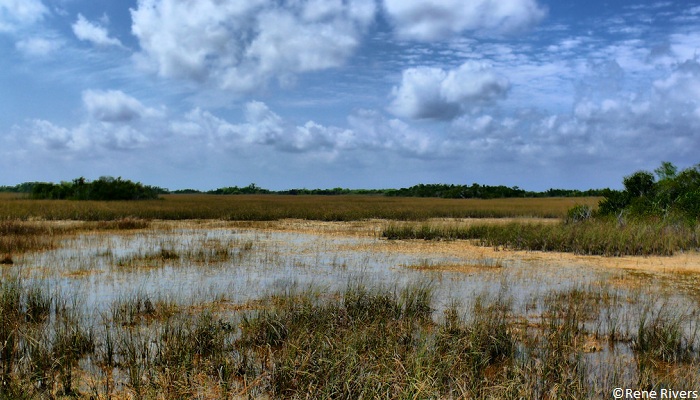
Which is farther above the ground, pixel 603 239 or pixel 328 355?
pixel 603 239

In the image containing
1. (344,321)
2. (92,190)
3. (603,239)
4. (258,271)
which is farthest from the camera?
(92,190)

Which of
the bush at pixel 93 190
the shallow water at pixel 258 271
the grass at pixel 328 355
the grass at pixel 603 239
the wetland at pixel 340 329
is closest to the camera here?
the grass at pixel 328 355

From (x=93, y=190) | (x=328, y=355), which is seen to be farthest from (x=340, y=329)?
A: (x=93, y=190)

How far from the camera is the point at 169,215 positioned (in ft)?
85.3

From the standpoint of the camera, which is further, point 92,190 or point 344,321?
point 92,190

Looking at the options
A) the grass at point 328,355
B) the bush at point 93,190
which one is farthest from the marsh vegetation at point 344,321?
the bush at point 93,190

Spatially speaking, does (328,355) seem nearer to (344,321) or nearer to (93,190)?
(344,321)

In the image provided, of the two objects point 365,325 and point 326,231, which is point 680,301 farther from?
point 326,231

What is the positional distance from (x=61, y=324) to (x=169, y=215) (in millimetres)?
21068

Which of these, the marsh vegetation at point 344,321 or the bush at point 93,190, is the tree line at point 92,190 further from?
the marsh vegetation at point 344,321

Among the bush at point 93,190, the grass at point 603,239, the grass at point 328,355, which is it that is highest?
the bush at point 93,190

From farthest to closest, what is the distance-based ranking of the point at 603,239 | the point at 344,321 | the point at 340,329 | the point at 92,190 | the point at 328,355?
the point at 92,190
the point at 603,239
the point at 344,321
the point at 340,329
the point at 328,355

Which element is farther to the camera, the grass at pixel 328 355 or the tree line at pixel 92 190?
the tree line at pixel 92 190

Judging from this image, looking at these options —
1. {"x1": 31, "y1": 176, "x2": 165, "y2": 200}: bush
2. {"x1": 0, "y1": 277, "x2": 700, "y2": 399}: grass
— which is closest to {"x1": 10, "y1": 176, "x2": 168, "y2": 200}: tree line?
{"x1": 31, "y1": 176, "x2": 165, "y2": 200}: bush
